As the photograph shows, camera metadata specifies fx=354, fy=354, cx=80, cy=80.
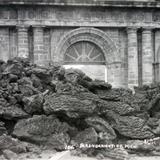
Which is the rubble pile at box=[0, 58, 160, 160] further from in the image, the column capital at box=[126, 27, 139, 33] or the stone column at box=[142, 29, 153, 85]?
the column capital at box=[126, 27, 139, 33]

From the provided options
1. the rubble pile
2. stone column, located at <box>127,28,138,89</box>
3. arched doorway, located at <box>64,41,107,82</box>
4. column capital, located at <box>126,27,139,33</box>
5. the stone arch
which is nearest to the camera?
the rubble pile

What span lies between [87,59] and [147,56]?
118 inches

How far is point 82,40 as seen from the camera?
57.7 feet

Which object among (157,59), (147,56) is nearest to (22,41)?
(147,56)

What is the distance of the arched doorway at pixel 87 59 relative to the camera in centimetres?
1780

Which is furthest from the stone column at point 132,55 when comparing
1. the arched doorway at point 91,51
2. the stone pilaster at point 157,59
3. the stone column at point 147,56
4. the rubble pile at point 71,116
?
the rubble pile at point 71,116

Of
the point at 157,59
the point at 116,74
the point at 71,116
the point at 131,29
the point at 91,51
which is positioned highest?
the point at 131,29

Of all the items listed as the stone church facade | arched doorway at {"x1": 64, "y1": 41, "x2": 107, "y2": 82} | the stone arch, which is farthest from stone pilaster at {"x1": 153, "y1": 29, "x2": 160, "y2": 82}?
arched doorway at {"x1": 64, "y1": 41, "x2": 107, "y2": 82}

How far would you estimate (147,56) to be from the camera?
17.6m

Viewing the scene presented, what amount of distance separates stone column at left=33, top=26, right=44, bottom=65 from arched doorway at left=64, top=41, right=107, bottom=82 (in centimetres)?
138

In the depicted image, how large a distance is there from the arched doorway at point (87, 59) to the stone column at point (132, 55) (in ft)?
4.32

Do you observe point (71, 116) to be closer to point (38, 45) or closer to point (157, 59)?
point (38, 45)

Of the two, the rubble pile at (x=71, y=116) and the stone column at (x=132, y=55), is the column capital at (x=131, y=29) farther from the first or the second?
the rubble pile at (x=71, y=116)

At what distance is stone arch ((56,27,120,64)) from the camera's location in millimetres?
17266
